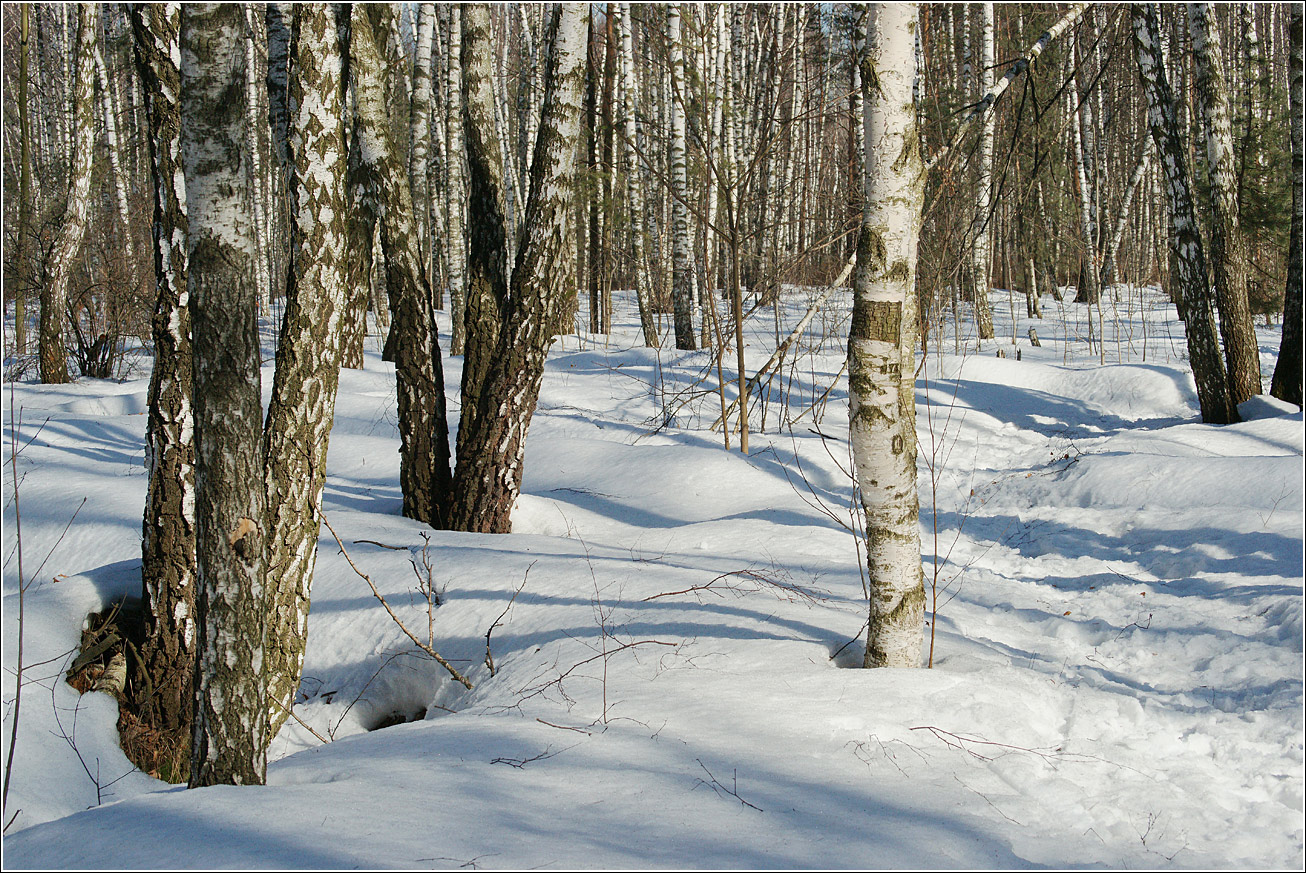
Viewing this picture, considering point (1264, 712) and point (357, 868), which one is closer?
point (357, 868)

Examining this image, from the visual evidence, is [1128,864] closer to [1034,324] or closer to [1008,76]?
[1008,76]

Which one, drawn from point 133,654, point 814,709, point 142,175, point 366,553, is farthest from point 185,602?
point 142,175

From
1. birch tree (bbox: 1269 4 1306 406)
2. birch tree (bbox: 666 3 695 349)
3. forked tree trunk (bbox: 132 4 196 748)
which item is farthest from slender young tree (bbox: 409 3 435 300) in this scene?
birch tree (bbox: 1269 4 1306 406)

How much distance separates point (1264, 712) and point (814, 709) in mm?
1609

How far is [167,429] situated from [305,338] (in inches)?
36.5

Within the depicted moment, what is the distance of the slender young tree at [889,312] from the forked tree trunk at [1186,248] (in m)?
5.75

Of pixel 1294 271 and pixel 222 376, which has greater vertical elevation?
pixel 1294 271

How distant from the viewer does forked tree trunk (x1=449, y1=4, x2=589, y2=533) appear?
492 centimetres

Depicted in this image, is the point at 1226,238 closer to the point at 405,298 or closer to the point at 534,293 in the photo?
the point at 534,293

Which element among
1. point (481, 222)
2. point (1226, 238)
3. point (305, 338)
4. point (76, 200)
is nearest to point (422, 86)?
point (76, 200)

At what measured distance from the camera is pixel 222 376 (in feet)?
8.03

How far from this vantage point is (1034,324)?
49.3 ft

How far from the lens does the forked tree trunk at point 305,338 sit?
3137mm

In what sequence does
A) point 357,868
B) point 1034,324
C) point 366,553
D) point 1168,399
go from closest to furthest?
point 357,868 → point 366,553 → point 1168,399 → point 1034,324
